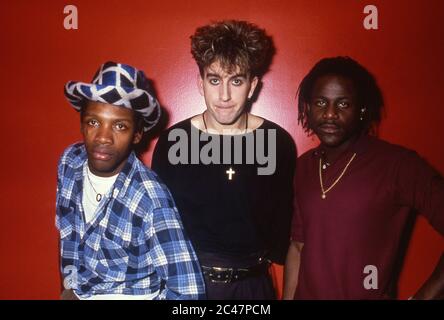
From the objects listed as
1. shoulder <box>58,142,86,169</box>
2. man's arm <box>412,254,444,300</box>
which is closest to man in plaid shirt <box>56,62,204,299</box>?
shoulder <box>58,142,86,169</box>

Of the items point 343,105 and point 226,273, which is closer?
point 343,105

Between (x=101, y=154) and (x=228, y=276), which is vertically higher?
(x=101, y=154)

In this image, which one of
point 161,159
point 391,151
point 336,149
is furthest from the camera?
point 161,159

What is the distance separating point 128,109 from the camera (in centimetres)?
147

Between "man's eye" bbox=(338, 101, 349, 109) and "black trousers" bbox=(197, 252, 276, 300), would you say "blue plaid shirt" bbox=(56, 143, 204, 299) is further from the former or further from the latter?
"man's eye" bbox=(338, 101, 349, 109)

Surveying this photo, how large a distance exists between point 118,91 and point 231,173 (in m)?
0.59

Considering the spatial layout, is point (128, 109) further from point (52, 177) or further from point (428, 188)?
point (428, 188)

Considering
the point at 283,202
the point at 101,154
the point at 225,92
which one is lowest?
the point at 283,202

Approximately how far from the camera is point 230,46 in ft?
5.29

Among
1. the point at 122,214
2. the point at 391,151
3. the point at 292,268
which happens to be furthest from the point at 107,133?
the point at 391,151

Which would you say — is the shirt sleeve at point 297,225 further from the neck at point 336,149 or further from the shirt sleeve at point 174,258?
the shirt sleeve at point 174,258

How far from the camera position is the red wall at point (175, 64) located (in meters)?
1.83

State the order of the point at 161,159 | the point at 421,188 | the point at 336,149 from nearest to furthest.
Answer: the point at 421,188, the point at 336,149, the point at 161,159

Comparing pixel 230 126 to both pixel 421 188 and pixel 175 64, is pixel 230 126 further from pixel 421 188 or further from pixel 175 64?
pixel 421 188
